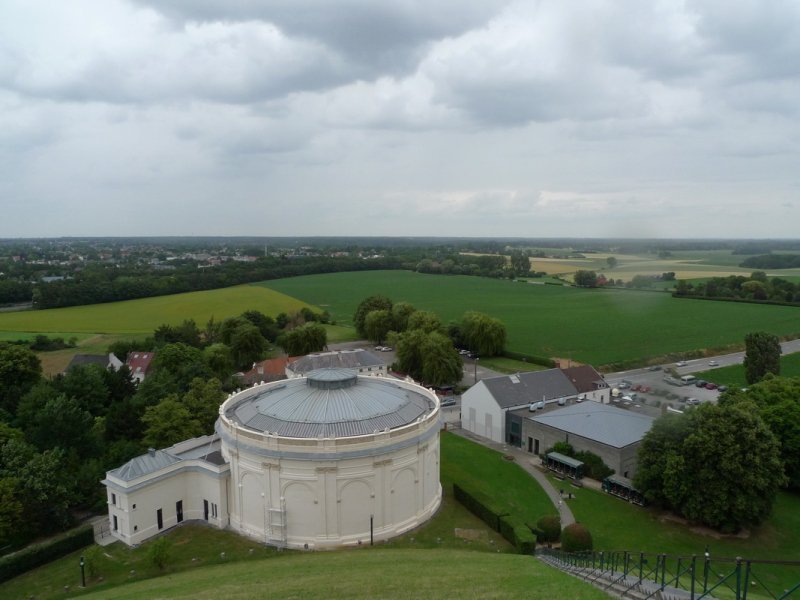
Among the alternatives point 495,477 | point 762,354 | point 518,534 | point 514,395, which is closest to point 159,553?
point 518,534

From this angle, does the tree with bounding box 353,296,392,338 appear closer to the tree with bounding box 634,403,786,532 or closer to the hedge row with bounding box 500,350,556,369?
the hedge row with bounding box 500,350,556,369

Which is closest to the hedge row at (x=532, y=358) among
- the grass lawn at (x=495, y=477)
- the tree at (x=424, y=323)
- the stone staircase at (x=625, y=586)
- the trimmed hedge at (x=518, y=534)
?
the tree at (x=424, y=323)

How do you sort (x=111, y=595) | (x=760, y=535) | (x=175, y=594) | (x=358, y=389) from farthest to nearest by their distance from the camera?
(x=358, y=389), (x=760, y=535), (x=111, y=595), (x=175, y=594)

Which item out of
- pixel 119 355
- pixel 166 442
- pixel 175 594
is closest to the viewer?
pixel 175 594

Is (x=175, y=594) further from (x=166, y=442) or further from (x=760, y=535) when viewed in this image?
(x=760, y=535)

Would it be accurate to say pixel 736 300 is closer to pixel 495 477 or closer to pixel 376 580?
pixel 495 477

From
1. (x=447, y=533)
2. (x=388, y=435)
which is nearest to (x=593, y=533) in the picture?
(x=447, y=533)

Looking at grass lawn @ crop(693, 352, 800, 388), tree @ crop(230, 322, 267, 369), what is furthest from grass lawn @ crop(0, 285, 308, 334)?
grass lawn @ crop(693, 352, 800, 388)
